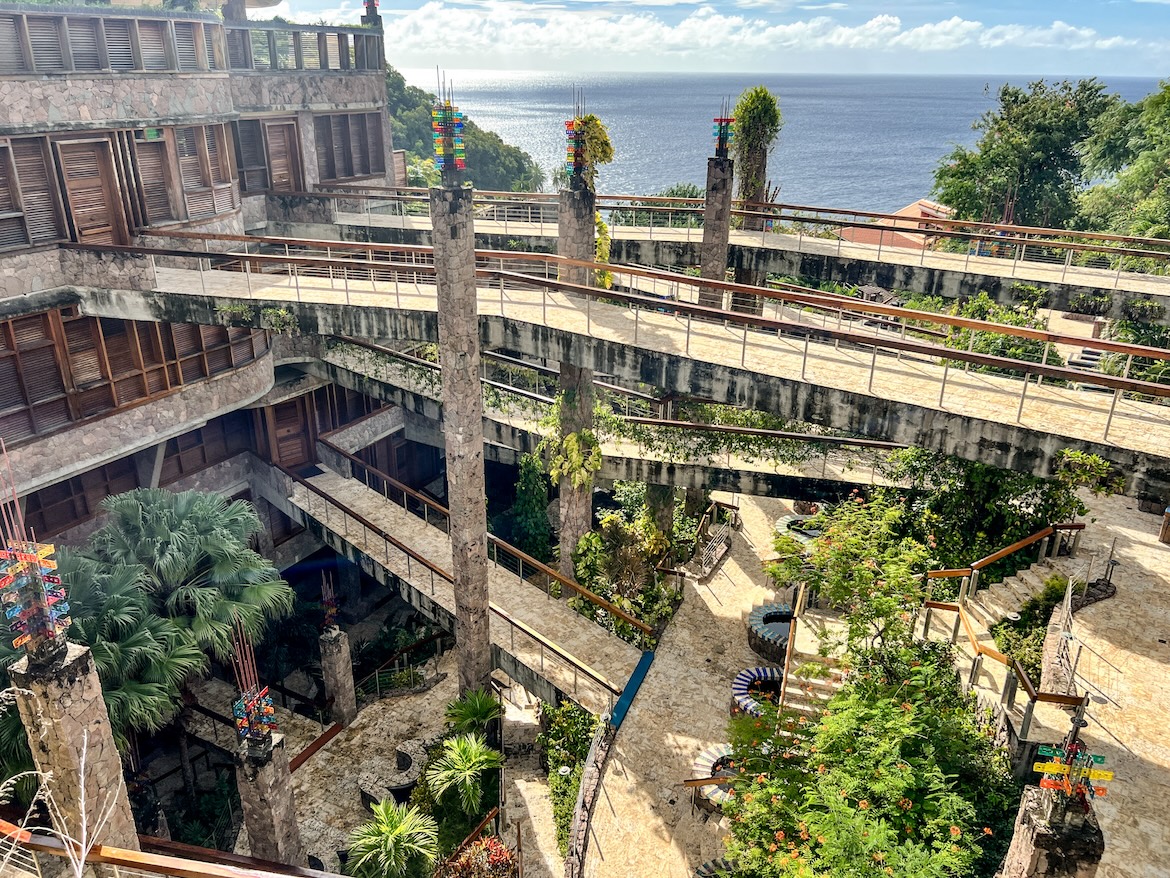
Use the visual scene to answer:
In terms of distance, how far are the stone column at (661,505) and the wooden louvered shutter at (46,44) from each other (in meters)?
18.6

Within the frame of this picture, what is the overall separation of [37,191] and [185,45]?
5657 millimetres

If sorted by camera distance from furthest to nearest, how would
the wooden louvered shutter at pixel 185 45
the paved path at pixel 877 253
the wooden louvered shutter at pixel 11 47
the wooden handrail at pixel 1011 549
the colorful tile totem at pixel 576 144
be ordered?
the paved path at pixel 877 253, the wooden louvered shutter at pixel 185 45, the colorful tile totem at pixel 576 144, the wooden louvered shutter at pixel 11 47, the wooden handrail at pixel 1011 549

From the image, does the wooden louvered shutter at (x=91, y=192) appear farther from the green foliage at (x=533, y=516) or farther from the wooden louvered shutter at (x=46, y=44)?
the green foliage at (x=533, y=516)

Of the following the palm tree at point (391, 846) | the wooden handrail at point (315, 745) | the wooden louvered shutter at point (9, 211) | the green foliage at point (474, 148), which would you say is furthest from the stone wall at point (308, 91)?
the green foliage at point (474, 148)

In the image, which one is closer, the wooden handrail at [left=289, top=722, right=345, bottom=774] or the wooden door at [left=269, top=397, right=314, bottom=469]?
the wooden handrail at [left=289, top=722, right=345, bottom=774]

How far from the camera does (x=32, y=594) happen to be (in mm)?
9453

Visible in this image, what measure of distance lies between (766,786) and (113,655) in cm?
1215

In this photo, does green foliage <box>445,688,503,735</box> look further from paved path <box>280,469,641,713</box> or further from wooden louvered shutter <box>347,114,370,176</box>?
wooden louvered shutter <box>347,114,370,176</box>

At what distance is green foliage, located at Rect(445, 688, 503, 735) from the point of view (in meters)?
19.5

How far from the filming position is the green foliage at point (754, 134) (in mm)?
28047

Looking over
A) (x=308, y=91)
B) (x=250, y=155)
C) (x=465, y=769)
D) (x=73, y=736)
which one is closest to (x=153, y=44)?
(x=250, y=155)

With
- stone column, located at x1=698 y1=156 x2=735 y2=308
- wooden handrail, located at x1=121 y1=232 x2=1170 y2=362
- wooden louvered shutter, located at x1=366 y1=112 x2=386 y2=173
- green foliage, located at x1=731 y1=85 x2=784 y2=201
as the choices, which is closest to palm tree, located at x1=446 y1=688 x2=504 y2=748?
wooden handrail, located at x1=121 y1=232 x2=1170 y2=362

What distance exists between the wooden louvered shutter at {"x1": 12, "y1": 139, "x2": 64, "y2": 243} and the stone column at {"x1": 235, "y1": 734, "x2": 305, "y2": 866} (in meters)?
13.5

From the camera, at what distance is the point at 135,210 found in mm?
21234
